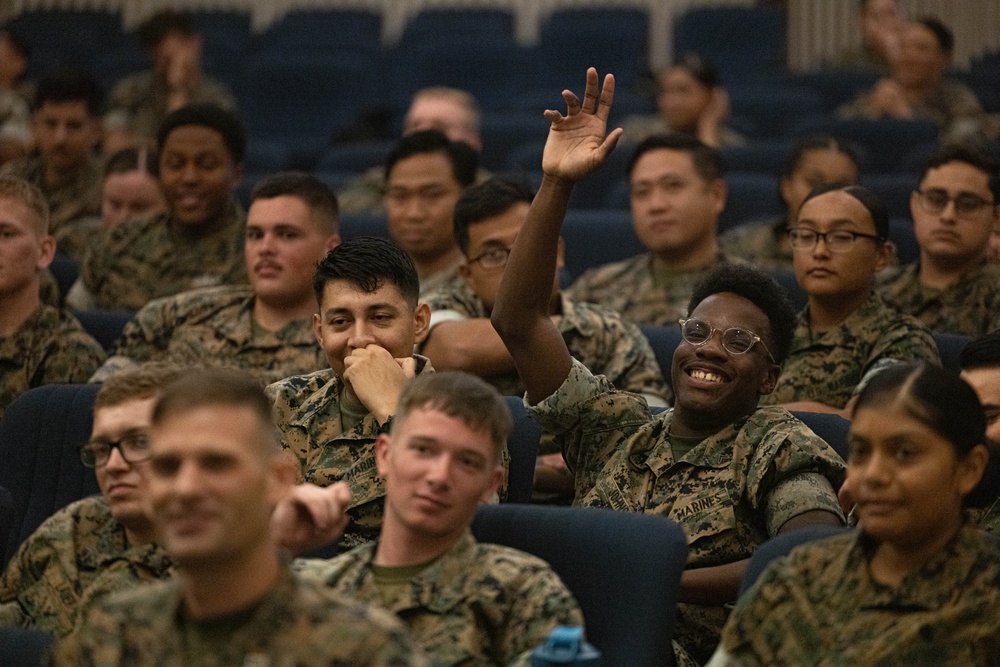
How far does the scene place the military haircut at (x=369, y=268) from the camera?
289cm

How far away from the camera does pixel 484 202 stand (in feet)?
12.4

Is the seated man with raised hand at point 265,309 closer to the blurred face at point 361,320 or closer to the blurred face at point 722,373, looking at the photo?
the blurred face at point 361,320

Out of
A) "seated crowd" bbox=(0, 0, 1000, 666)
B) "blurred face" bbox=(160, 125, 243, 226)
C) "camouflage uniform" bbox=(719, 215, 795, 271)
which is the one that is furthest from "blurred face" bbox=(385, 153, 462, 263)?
"camouflage uniform" bbox=(719, 215, 795, 271)

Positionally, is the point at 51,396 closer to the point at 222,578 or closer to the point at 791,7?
the point at 222,578

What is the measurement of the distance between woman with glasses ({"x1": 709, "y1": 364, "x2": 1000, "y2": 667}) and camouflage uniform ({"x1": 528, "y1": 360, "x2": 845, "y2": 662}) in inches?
18.5

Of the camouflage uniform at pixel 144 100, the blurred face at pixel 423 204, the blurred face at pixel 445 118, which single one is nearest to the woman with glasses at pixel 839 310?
the blurred face at pixel 423 204

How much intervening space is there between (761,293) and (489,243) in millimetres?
1004

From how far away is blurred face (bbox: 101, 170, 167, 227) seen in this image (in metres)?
5.18

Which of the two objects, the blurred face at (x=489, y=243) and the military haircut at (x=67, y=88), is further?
the military haircut at (x=67, y=88)

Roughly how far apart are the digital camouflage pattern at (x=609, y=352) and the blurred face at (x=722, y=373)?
23.5 inches

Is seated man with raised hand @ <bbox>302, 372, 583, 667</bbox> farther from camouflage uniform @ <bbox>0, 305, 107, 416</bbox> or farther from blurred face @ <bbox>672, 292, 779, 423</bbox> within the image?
camouflage uniform @ <bbox>0, 305, 107, 416</bbox>

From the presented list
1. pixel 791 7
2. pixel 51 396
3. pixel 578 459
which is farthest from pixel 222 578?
pixel 791 7

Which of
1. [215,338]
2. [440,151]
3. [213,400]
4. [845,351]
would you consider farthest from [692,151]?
[213,400]

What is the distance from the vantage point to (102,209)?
18.4ft
